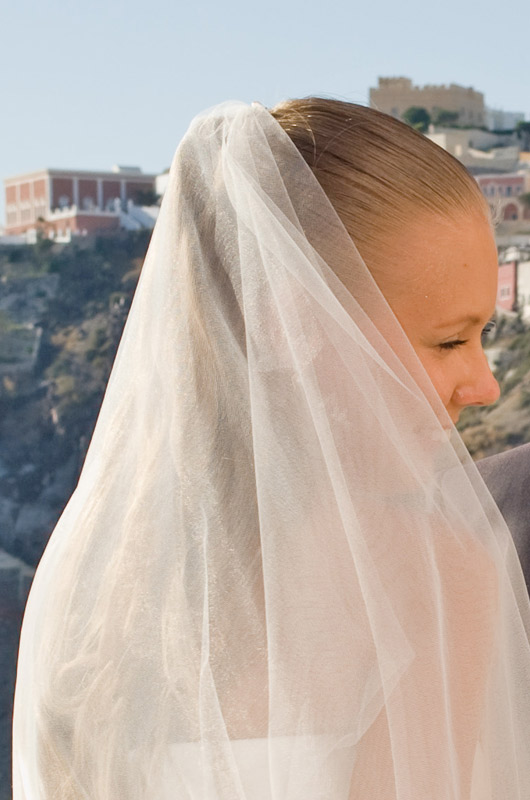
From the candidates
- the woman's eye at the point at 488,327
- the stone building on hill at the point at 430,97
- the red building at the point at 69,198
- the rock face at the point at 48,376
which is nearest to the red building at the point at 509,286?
the rock face at the point at 48,376

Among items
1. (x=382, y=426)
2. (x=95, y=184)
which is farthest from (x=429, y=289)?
(x=95, y=184)

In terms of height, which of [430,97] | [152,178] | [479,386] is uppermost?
[430,97]

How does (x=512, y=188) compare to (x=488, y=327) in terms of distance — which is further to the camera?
(x=512, y=188)

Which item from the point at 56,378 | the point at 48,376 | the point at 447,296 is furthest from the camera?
the point at 48,376

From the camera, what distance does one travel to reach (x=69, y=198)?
76.2ft

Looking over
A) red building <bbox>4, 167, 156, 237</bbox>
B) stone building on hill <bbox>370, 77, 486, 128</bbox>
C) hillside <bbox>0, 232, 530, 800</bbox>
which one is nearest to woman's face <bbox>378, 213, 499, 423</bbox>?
hillside <bbox>0, 232, 530, 800</bbox>

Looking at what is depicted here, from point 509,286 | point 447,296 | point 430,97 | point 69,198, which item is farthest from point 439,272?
point 430,97

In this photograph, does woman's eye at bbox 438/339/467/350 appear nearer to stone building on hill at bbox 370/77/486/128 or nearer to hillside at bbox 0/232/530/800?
hillside at bbox 0/232/530/800

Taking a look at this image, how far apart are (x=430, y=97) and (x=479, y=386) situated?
27.9 meters

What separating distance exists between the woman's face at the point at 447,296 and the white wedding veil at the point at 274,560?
15mm

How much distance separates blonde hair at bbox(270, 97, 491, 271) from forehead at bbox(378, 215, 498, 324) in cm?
1

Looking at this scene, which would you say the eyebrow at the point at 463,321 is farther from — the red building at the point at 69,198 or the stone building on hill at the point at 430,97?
the stone building on hill at the point at 430,97

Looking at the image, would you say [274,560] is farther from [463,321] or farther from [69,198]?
[69,198]

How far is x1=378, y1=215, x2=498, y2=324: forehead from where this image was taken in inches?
26.9
